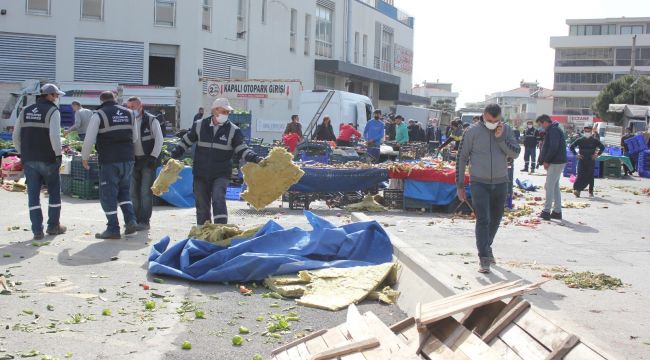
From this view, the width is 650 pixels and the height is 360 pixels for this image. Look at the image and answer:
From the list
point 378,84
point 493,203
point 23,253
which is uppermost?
point 378,84

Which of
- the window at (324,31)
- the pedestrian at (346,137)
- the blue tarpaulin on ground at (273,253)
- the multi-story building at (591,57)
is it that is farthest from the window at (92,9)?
the multi-story building at (591,57)

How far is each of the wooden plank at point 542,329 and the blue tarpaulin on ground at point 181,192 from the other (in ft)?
33.0

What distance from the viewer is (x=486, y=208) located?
329 inches

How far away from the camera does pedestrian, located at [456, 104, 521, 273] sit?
8297 mm

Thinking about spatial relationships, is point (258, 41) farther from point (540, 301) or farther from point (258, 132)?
point (540, 301)

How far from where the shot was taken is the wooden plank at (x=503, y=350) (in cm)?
426

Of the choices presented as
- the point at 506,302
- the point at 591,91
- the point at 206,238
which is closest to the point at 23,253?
the point at 206,238

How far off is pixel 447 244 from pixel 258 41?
28.6 metres

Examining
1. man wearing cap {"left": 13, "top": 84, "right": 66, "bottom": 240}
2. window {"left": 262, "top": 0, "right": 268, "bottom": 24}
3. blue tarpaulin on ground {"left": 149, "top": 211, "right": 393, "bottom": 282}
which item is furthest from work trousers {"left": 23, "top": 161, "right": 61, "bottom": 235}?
window {"left": 262, "top": 0, "right": 268, "bottom": 24}

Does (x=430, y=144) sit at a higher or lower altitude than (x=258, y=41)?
lower

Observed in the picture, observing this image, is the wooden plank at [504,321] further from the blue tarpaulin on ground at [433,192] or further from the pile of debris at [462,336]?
the blue tarpaulin on ground at [433,192]

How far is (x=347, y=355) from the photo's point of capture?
175 inches

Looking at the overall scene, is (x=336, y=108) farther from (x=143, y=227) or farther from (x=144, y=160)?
(x=143, y=227)

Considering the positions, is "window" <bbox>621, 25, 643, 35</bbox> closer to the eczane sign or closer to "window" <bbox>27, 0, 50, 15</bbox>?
"window" <bbox>27, 0, 50, 15</bbox>
